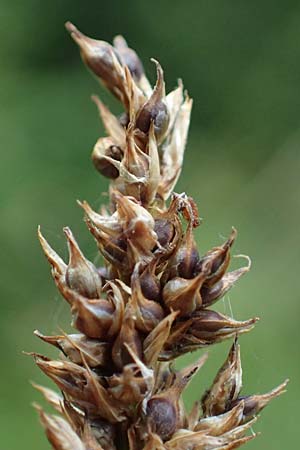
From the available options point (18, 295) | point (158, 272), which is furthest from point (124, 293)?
Result: point (18, 295)

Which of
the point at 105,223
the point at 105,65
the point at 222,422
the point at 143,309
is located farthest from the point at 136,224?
the point at 105,65

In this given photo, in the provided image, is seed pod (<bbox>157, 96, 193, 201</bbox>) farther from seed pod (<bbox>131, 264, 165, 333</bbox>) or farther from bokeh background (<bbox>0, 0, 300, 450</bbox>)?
bokeh background (<bbox>0, 0, 300, 450</bbox>)

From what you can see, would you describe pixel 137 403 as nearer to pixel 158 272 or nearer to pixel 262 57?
pixel 158 272

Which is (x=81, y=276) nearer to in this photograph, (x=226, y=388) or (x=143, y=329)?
(x=143, y=329)

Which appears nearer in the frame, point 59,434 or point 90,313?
point 59,434

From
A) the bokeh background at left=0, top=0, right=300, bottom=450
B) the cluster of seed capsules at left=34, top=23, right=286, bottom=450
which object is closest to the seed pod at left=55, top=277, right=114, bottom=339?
the cluster of seed capsules at left=34, top=23, right=286, bottom=450

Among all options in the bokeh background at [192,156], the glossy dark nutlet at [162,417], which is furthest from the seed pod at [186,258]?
the bokeh background at [192,156]

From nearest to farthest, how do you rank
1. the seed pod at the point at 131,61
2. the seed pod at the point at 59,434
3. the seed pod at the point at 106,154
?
the seed pod at the point at 59,434 → the seed pod at the point at 106,154 → the seed pod at the point at 131,61

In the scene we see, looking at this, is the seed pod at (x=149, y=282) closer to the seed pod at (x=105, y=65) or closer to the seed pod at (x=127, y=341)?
the seed pod at (x=127, y=341)
